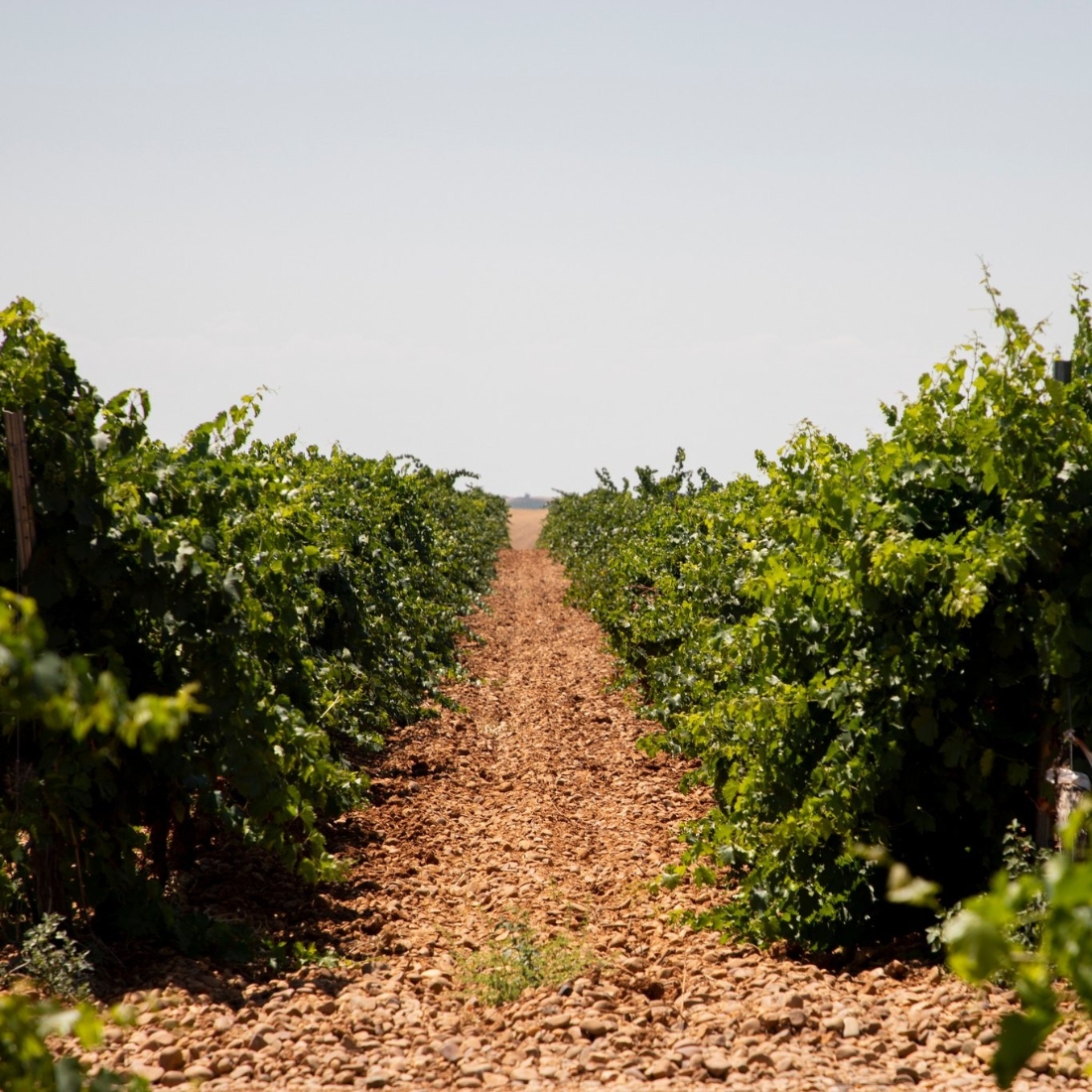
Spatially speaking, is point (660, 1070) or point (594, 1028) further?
point (594, 1028)

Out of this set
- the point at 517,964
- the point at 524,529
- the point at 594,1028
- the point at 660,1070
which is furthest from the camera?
the point at 524,529

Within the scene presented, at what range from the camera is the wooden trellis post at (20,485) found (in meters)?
5.07

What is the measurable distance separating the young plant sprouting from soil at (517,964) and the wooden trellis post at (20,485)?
106 inches

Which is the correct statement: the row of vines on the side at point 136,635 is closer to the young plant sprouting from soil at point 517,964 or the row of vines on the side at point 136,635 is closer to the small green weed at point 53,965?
the small green weed at point 53,965

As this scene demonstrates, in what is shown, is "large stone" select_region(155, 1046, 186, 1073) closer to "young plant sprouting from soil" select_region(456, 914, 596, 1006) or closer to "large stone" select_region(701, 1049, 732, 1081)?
"young plant sprouting from soil" select_region(456, 914, 596, 1006)

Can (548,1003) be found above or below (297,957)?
below

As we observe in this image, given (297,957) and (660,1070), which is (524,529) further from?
(660,1070)

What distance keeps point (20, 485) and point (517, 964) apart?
3098 millimetres

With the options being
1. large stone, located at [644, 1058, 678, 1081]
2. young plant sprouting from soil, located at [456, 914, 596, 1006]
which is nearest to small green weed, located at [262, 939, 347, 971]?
young plant sprouting from soil, located at [456, 914, 596, 1006]

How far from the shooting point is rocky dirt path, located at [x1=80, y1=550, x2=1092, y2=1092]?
175 inches

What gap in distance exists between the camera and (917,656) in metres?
5.56

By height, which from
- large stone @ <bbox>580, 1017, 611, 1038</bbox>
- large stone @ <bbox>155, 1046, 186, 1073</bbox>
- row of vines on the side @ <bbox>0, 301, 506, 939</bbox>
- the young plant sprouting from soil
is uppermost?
row of vines on the side @ <bbox>0, 301, 506, 939</bbox>

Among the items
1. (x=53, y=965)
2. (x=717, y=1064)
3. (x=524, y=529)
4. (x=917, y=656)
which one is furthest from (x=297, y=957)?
(x=524, y=529)

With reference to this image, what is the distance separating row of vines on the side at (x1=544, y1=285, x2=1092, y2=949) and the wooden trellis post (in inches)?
139
